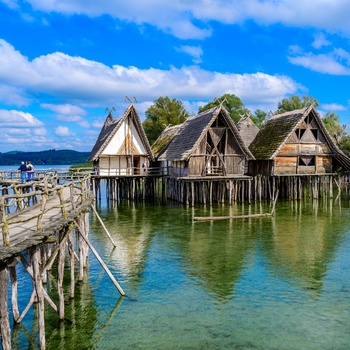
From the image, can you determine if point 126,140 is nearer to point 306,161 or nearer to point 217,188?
point 217,188

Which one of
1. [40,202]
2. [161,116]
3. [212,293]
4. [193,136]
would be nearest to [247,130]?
[193,136]

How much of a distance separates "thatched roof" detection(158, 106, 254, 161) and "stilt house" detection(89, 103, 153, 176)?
182 centimetres

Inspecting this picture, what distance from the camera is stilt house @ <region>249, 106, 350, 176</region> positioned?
29.7m

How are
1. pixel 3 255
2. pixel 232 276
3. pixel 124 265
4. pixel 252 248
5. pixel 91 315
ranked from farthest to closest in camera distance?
1. pixel 252 248
2. pixel 124 265
3. pixel 232 276
4. pixel 91 315
5. pixel 3 255

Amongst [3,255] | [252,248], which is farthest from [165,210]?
[3,255]

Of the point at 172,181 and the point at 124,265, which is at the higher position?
the point at 172,181

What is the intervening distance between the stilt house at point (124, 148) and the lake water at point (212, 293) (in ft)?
35.1

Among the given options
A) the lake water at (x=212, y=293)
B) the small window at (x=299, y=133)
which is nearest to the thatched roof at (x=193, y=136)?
the small window at (x=299, y=133)

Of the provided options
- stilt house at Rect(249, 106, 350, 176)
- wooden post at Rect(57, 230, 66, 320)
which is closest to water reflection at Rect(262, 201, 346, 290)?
stilt house at Rect(249, 106, 350, 176)

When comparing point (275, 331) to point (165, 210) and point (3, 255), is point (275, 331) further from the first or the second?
point (165, 210)

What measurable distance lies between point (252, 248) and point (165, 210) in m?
10.5

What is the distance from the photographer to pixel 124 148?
3038 centimetres

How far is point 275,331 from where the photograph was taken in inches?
353

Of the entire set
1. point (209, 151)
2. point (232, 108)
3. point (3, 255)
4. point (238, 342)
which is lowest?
point (238, 342)
